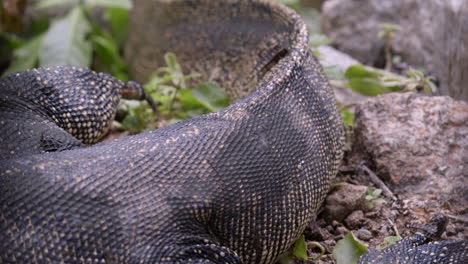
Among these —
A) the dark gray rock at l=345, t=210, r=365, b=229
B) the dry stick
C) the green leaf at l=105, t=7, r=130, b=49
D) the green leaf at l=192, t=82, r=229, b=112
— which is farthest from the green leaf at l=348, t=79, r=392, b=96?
the green leaf at l=105, t=7, r=130, b=49

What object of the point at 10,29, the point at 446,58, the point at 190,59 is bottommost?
the point at 10,29

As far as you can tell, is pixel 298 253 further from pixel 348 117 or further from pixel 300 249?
pixel 348 117

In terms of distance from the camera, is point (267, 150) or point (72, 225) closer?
point (72, 225)

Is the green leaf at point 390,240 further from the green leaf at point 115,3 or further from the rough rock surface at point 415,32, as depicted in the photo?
the green leaf at point 115,3

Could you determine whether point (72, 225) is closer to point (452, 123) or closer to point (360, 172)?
point (360, 172)

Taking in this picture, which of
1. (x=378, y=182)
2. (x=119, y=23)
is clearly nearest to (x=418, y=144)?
(x=378, y=182)

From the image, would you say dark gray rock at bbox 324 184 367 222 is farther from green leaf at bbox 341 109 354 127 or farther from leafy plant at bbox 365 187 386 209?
green leaf at bbox 341 109 354 127

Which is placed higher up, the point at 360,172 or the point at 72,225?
the point at 72,225

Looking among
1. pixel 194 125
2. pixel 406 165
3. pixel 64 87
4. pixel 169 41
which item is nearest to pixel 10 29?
pixel 169 41
